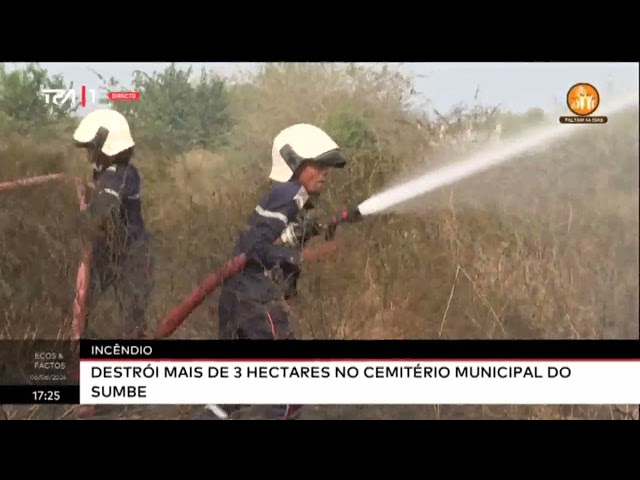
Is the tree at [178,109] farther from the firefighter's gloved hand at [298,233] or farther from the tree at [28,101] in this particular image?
the firefighter's gloved hand at [298,233]

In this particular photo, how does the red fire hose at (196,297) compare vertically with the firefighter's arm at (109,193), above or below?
below

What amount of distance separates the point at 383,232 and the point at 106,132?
1.59 m

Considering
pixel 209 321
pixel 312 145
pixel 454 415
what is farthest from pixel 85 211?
pixel 454 415

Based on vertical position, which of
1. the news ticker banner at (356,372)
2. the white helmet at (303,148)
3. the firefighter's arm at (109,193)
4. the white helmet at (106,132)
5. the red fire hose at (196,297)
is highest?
the white helmet at (106,132)

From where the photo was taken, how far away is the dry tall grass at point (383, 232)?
5891 mm

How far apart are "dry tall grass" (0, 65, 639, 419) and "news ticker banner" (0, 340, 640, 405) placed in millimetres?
74

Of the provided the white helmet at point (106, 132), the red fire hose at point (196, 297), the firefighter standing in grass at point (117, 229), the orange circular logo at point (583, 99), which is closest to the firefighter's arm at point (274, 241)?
the red fire hose at point (196, 297)

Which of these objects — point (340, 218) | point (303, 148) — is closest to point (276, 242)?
point (340, 218)

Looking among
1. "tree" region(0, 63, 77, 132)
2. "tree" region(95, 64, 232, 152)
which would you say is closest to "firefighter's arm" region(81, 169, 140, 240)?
"tree" region(95, 64, 232, 152)

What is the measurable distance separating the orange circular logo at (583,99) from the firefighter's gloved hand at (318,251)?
4.85ft

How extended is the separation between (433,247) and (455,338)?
19.9 inches

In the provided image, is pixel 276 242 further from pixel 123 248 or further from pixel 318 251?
pixel 123 248

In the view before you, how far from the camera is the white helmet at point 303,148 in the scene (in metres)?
5.88

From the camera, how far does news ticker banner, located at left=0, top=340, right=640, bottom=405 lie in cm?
584
